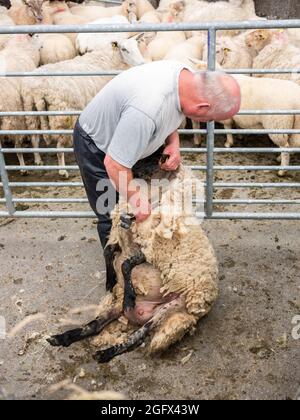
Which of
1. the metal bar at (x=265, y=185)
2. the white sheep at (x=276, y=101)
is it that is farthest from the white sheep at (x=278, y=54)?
the metal bar at (x=265, y=185)

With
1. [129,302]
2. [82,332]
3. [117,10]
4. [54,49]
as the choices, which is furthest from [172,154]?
[117,10]

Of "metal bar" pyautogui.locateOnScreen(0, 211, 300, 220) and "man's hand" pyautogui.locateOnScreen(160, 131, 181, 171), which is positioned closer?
"man's hand" pyautogui.locateOnScreen(160, 131, 181, 171)

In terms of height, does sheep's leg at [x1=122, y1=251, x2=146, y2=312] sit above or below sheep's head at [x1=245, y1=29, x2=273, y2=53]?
below

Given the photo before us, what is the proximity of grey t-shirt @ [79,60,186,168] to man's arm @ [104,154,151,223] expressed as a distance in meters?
0.04

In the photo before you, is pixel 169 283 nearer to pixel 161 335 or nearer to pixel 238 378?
pixel 161 335

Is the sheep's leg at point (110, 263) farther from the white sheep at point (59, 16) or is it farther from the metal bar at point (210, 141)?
the white sheep at point (59, 16)

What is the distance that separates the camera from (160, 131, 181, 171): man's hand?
2768 millimetres

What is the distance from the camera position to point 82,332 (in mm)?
3021

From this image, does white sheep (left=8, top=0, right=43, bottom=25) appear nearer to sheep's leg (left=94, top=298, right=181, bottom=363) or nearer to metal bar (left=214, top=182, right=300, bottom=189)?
metal bar (left=214, top=182, right=300, bottom=189)

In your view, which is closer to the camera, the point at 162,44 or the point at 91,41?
the point at 162,44

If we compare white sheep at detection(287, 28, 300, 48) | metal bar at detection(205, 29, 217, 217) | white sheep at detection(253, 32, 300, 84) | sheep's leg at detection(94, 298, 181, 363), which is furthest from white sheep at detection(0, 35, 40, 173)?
white sheep at detection(287, 28, 300, 48)

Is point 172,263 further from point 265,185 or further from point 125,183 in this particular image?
point 265,185

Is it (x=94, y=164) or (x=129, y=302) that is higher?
(x=94, y=164)

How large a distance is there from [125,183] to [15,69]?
3.67 meters
